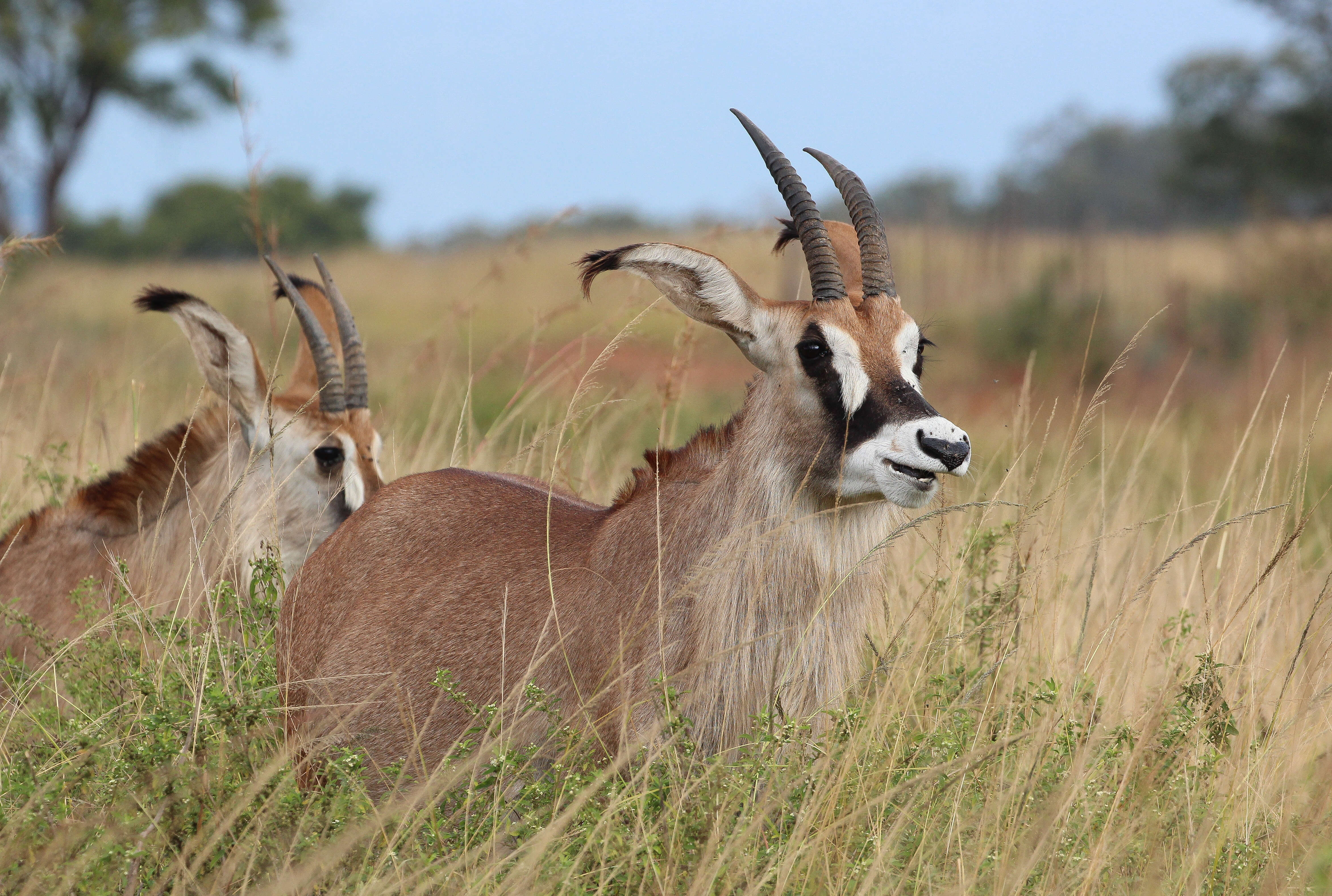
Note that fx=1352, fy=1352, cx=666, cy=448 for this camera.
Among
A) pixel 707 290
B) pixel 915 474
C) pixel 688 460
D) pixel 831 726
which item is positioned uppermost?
pixel 707 290

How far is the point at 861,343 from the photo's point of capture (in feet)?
12.1

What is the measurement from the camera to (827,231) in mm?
Answer: 4117

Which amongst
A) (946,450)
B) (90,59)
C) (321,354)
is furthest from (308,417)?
(90,59)

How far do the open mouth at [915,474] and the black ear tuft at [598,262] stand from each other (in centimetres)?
89

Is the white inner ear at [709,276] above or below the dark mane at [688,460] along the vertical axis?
above

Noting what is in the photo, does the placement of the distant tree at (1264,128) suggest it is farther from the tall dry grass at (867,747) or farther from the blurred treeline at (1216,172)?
the tall dry grass at (867,747)

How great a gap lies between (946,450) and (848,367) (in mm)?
418

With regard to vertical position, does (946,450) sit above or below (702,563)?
above

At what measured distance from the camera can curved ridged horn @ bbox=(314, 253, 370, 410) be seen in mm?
5562

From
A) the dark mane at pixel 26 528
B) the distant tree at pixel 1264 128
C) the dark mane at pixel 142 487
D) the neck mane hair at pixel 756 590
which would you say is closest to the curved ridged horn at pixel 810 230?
the neck mane hair at pixel 756 590


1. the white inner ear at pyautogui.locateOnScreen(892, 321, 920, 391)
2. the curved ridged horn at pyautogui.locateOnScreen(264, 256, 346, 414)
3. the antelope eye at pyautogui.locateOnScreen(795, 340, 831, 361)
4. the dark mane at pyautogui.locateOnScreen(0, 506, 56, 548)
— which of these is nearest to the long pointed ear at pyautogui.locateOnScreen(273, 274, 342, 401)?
the curved ridged horn at pyautogui.locateOnScreen(264, 256, 346, 414)

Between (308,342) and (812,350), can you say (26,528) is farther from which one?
(812,350)

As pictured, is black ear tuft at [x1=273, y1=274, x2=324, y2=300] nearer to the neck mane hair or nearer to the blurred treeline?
the neck mane hair

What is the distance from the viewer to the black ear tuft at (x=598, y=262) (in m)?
3.50
